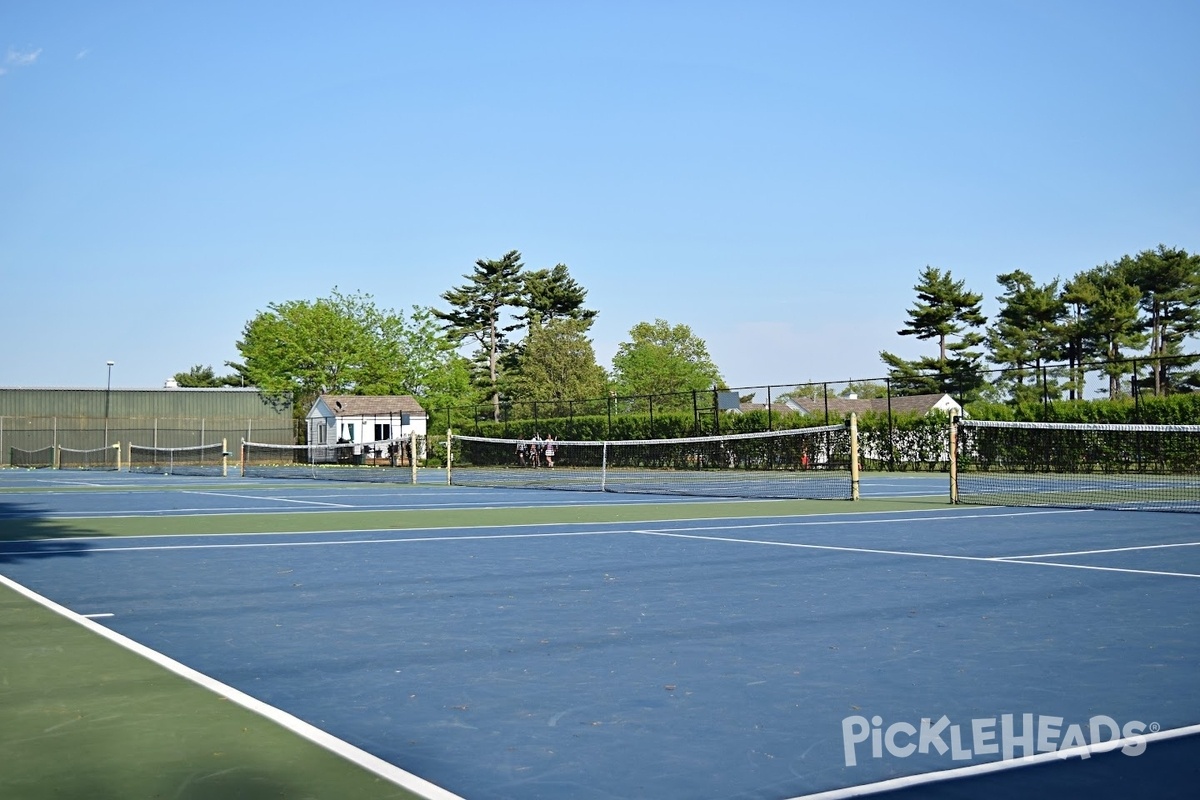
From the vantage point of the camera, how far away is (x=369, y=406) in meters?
67.9

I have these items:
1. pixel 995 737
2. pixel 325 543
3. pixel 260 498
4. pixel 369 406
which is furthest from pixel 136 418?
pixel 995 737

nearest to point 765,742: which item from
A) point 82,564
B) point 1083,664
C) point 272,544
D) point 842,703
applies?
point 842,703

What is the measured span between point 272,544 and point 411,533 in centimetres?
191

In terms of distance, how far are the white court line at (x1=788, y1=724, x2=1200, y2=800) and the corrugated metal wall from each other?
63.6 meters

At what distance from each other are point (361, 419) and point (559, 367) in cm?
1582

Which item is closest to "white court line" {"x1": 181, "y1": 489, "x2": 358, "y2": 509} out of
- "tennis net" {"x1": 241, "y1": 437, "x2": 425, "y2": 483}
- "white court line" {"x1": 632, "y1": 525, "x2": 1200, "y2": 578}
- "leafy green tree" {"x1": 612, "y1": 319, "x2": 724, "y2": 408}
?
"white court line" {"x1": 632, "y1": 525, "x2": 1200, "y2": 578}

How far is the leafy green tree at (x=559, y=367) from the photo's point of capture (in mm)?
77688

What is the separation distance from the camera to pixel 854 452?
20312 mm

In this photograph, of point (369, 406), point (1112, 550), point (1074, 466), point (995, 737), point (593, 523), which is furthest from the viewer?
point (369, 406)

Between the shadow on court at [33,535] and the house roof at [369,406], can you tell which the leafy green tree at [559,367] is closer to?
the house roof at [369,406]

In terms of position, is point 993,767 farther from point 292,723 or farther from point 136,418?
point 136,418

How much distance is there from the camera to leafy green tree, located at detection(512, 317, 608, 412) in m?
77.7

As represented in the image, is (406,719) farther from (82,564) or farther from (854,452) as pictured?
(854,452)

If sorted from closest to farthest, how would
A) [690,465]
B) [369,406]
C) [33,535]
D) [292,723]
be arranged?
[292,723] → [33,535] → [690,465] → [369,406]
